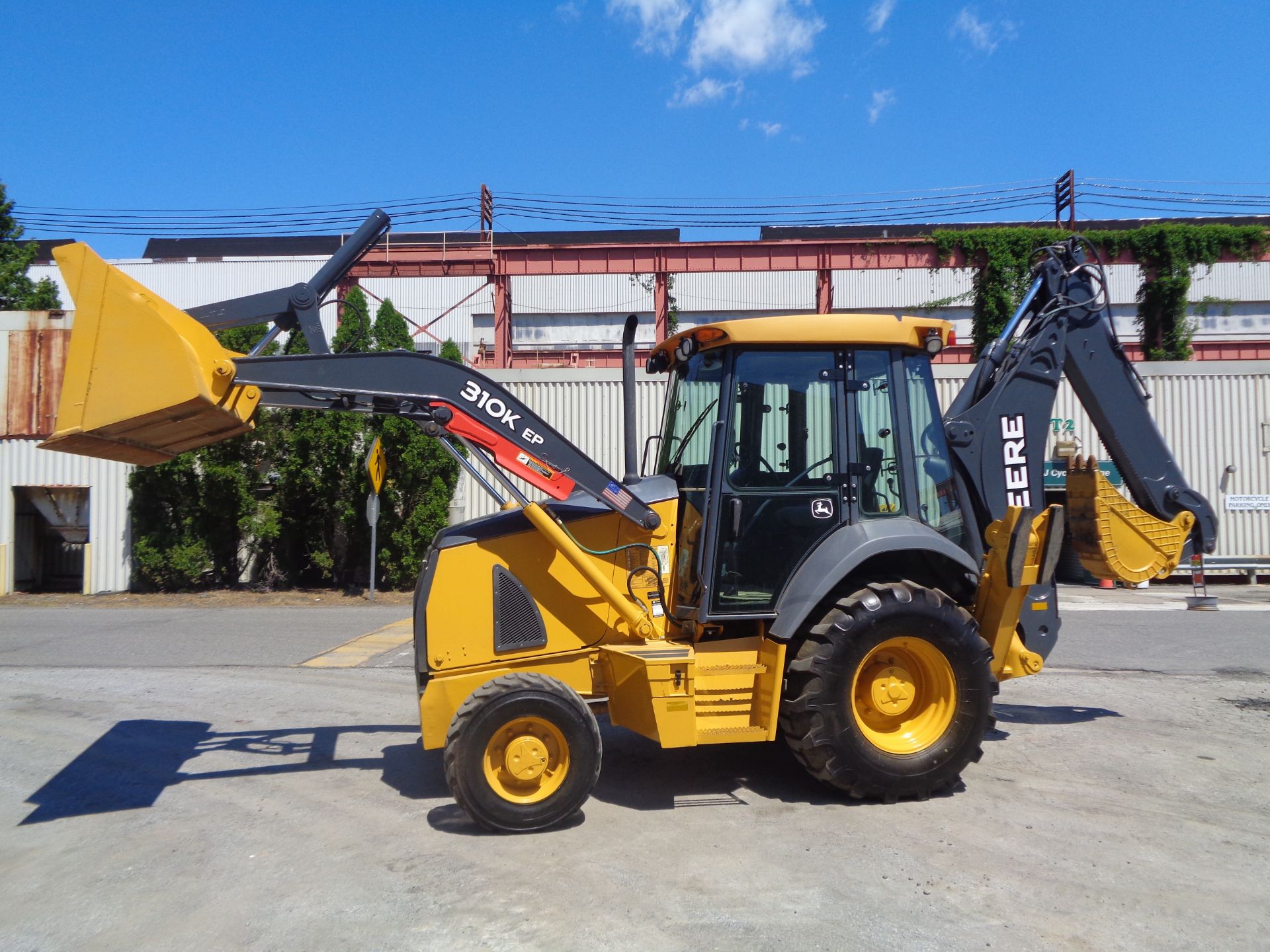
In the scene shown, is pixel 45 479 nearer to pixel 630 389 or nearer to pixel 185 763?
pixel 185 763

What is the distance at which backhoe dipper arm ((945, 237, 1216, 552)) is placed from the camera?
21.2 feet

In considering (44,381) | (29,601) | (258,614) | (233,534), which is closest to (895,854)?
(258,614)

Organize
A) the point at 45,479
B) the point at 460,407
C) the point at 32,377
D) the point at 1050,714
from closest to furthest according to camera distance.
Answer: the point at 460,407 → the point at 1050,714 → the point at 45,479 → the point at 32,377

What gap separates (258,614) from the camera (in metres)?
15.0

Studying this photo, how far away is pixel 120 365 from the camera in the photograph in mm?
4812

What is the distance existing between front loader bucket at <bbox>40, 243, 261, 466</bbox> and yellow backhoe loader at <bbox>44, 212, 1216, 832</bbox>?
0.01 m

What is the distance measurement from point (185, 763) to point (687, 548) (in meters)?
3.88

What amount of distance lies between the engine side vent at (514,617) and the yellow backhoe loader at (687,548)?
0.01 metres

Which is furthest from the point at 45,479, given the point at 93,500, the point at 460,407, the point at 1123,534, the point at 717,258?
the point at 1123,534

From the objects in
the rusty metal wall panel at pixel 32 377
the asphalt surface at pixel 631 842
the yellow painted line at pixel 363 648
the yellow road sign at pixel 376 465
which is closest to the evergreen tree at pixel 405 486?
the yellow road sign at pixel 376 465

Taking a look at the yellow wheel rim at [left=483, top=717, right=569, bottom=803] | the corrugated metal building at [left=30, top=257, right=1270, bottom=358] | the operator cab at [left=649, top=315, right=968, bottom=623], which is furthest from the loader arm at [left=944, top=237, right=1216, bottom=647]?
the corrugated metal building at [left=30, top=257, right=1270, bottom=358]

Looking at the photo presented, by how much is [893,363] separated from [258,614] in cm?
1243

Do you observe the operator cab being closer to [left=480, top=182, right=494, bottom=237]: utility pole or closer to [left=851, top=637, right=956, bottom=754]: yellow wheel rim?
[left=851, top=637, right=956, bottom=754]: yellow wheel rim

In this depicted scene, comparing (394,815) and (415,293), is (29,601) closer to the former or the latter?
(394,815)
